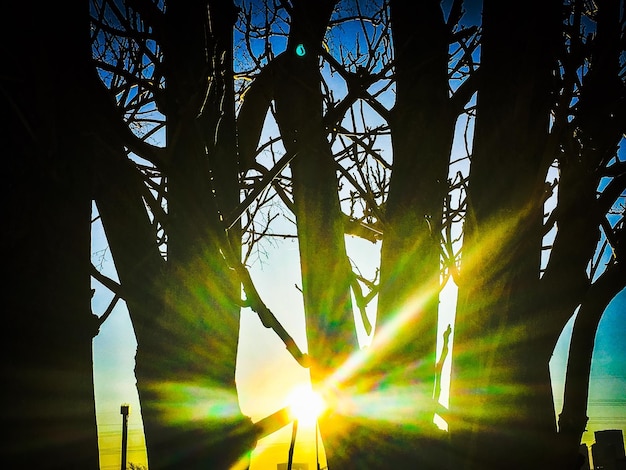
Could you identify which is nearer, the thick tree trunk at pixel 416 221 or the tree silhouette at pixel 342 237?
the tree silhouette at pixel 342 237

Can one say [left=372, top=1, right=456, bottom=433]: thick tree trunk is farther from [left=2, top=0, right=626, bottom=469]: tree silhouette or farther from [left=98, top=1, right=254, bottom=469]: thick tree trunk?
[left=98, top=1, right=254, bottom=469]: thick tree trunk

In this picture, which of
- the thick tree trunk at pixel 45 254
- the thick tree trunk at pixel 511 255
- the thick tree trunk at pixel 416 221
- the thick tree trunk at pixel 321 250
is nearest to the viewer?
the thick tree trunk at pixel 45 254

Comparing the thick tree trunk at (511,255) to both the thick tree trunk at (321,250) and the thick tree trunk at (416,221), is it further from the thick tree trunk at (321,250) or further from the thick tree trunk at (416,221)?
the thick tree trunk at (321,250)

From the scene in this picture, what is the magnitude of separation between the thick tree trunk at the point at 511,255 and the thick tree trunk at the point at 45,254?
1207 mm

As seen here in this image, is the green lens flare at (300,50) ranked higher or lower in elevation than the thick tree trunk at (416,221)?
higher

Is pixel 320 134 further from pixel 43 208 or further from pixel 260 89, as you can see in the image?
pixel 43 208

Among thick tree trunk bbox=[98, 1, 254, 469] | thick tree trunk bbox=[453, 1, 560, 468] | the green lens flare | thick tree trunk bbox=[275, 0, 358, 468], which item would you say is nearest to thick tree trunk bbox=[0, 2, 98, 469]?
thick tree trunk bbox=[98, 1, 254, 469]

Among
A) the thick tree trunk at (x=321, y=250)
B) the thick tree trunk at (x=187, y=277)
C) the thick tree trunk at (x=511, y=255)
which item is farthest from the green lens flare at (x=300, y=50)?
the thick tree trunk at (x=511, y=255)

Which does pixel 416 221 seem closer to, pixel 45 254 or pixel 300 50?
pixel 300 50

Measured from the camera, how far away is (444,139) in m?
2.12

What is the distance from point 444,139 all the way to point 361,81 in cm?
52

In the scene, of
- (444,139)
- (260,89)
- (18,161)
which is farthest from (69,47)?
(260,89)

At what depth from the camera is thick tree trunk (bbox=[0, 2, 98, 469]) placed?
2.46 feet

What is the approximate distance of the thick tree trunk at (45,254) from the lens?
75cm
